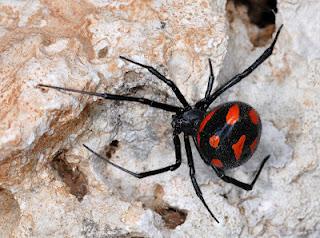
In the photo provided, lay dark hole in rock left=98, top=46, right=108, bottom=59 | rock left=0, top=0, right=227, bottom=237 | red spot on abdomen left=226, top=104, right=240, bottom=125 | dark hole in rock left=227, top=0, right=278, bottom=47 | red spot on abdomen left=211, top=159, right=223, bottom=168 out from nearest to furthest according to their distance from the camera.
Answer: rock left=0, top=0, right=227, bottom=237
dark hole in rock left=98, top=46, right=108, bottom=59
red spot on abdomen left=226, top=104, right=240, bottom=125
red spot on abdomen left=211, top=159, right=223, bottom=168
dark hole in rock left=227, top=0, right=278, bottom=47

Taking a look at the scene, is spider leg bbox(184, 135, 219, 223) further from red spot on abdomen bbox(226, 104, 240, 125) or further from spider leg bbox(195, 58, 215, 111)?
red spot on abdomen bbox(226, 104, 240, 125)

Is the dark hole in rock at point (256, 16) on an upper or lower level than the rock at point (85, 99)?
upper

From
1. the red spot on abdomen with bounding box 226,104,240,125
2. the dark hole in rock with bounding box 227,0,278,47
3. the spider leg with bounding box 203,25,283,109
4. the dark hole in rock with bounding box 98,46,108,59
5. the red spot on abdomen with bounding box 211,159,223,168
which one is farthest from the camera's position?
the dark hole in rock with bounding box 227,0,278,47

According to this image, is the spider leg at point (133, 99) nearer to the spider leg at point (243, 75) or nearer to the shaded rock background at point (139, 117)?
the shaded rock background at point (139, 117)

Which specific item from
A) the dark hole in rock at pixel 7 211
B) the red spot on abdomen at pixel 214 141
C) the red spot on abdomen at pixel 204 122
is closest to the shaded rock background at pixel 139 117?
the dark hole in rock at pixel 7 211

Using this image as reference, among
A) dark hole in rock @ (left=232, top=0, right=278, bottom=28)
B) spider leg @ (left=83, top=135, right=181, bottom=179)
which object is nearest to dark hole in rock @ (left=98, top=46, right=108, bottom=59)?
spider leg @ (left=83, top=135, right=181, bottom=179)

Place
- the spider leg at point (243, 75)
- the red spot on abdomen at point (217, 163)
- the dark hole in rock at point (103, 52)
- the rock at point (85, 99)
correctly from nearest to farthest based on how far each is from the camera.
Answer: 1. the rock at point (85, 99)
2. the dark hole in rock at point (103, 52)
3. the red spot on abdomen at point (217, 163)
4. the spider leg at point (243, 75)

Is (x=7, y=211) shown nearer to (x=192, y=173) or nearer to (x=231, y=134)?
(x=192, y=173)

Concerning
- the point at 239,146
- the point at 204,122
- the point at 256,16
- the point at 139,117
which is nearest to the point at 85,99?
the point at 139,117
